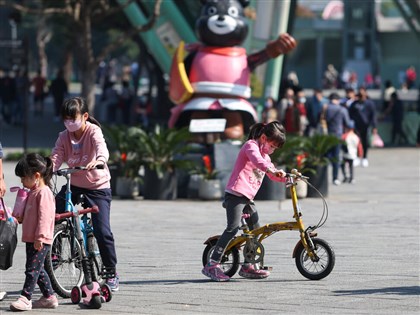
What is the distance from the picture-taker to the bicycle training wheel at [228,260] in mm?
11508

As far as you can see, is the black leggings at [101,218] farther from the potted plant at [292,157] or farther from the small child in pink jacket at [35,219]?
the potted plant at [292,157]

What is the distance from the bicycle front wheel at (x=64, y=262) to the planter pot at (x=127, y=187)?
9871 millimetres

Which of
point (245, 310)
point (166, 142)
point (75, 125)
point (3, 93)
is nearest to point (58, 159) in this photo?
point (75, 125)

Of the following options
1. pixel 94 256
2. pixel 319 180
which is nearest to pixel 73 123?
pixel 94 256

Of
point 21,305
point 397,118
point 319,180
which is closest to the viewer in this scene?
point 21,305

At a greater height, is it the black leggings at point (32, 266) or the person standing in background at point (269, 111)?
the black leggings at point (32, 266)

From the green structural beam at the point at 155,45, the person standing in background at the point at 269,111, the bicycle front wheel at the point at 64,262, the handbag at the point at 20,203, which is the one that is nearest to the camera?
the handbag at the point at 20,203

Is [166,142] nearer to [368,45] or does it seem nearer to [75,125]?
[75,125]

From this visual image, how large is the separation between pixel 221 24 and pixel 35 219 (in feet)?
43.6

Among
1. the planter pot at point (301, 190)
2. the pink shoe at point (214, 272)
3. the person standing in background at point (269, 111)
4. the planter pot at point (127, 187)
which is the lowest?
the person standing in background at point (269, 111)

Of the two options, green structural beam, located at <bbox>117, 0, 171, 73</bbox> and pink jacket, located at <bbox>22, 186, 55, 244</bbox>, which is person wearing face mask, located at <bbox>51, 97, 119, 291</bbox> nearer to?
pink jacket, located at <bbox>22, 186, 55, 244</bbox>

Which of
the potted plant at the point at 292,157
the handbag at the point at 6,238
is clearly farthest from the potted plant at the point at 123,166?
the handbag at the point at 6,238

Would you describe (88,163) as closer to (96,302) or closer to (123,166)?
(96,302)

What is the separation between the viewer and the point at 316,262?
11.4 meters
